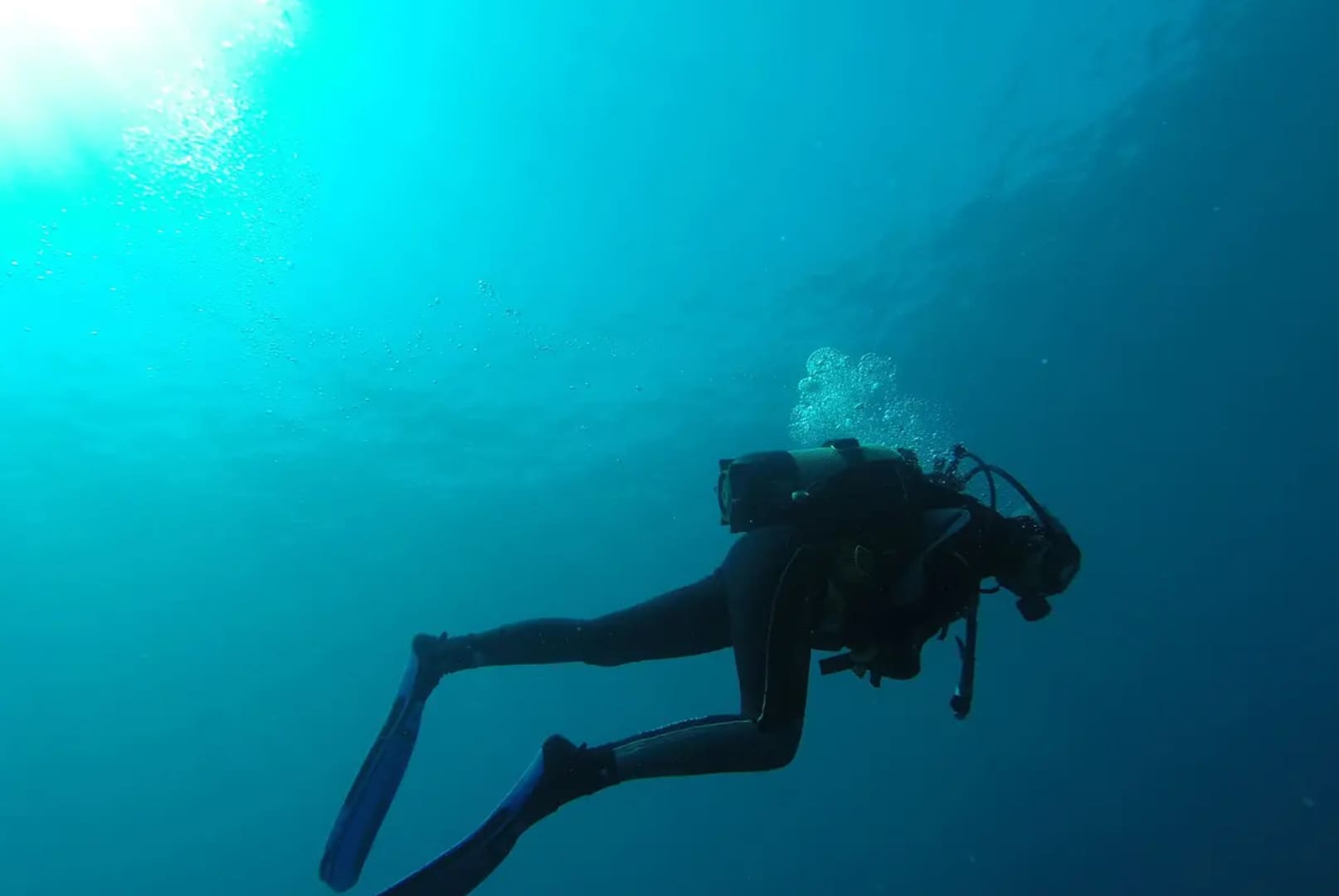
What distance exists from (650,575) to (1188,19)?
121ft

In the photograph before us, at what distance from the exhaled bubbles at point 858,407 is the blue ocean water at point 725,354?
226 millimetres

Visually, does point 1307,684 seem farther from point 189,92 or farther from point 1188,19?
point 189,92

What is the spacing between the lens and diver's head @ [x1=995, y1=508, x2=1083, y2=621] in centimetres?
361

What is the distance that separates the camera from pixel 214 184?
15.0 meters

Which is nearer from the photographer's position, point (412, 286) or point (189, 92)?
point (189, 92)

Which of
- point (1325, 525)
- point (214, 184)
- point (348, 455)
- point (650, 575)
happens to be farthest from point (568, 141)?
point (1325, 525)

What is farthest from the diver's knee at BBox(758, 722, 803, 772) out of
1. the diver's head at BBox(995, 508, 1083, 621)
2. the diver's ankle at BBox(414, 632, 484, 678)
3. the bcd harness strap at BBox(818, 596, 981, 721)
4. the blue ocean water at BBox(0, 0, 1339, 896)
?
the blue ocean water at BBox(0, 0, 1339, 896)

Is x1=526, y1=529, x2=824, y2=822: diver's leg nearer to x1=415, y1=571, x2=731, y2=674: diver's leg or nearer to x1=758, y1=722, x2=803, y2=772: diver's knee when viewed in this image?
x1=758, y1=722, x2=803, y2=772: diver's knee

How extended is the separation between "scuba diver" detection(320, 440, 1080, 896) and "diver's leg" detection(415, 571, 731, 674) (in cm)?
35

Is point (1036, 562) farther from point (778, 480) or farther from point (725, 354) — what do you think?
point (725, 354)

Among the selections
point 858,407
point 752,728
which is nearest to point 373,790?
point 752,728

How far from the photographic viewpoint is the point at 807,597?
3490 mm

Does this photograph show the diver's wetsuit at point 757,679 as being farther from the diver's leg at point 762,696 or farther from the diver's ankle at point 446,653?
the diver's ankle at point 446,653

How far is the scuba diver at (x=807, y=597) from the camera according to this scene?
3293mm
